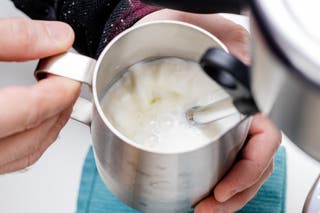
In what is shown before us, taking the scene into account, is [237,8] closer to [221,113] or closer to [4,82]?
[221,113]

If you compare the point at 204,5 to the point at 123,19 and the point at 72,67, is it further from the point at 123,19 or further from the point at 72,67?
the point at 123,19

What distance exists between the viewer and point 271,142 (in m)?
0.37

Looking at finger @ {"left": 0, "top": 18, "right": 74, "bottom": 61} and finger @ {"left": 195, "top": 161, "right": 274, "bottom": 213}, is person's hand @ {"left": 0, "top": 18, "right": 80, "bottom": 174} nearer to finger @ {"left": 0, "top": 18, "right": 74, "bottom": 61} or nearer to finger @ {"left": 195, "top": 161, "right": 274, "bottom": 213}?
Result: finger @ {"left": 0, "top": 18, "right": 74, "bottom": 61}

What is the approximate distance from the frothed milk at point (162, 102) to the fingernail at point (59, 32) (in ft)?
0.13

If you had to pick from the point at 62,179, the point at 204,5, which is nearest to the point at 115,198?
the point at 62,179

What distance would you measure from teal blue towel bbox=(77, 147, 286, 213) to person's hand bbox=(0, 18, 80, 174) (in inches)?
3.9

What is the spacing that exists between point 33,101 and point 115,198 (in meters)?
0.14

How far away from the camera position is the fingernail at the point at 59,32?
31cm

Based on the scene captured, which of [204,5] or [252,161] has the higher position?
[204,5]

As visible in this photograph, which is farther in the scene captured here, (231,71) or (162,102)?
(162,102)

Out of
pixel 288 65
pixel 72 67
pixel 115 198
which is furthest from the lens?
Result: pixel 115 198

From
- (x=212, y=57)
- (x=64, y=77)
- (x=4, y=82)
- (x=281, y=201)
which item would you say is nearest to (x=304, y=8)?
(x=212, y=57)

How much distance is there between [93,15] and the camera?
462 millimetres

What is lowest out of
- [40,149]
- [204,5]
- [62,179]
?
[62,179]
